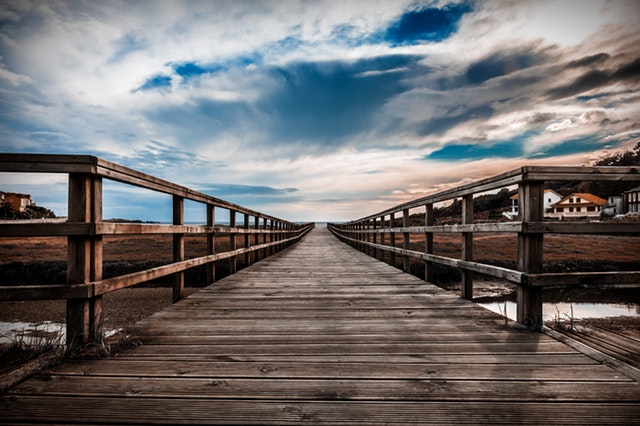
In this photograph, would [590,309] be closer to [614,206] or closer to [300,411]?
[300,411]

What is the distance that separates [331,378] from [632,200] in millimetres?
76361

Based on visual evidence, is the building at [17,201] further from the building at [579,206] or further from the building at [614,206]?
the building at [614,206]

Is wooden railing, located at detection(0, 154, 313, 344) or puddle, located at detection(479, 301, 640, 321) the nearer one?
wooden railing, located at detection(0, 154, 313, 344)

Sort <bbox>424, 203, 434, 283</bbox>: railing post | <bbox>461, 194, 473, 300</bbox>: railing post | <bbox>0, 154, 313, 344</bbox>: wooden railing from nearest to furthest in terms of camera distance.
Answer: <bbox>0, 154, 313, 344</bbox>: wooden railing, <bbox>461, 194, 473, 300</bbox>: railing post, <bbox>424, 203, 434, 283</bbox>: railing post

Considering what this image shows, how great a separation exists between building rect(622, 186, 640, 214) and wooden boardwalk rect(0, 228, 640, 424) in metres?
71.0

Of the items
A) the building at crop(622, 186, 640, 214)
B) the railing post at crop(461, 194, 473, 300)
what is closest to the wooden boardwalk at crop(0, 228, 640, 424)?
the railing post at crop(461, 194, 473, 300)

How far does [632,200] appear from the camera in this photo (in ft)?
183

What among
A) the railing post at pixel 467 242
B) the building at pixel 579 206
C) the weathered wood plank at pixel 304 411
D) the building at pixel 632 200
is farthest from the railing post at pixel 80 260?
the building at pixel 579 206

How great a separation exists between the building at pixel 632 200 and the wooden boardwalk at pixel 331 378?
71.0 meters

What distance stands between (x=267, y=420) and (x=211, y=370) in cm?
61

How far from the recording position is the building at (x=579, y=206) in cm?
6131

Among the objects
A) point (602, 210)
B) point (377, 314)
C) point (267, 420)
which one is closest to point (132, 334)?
point (267, 420)

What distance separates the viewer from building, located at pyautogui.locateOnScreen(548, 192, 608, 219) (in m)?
61.3

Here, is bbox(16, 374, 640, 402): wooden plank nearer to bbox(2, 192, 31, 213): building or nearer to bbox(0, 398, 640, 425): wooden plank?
bbox(0, 398, 640, 425): wooden plank
